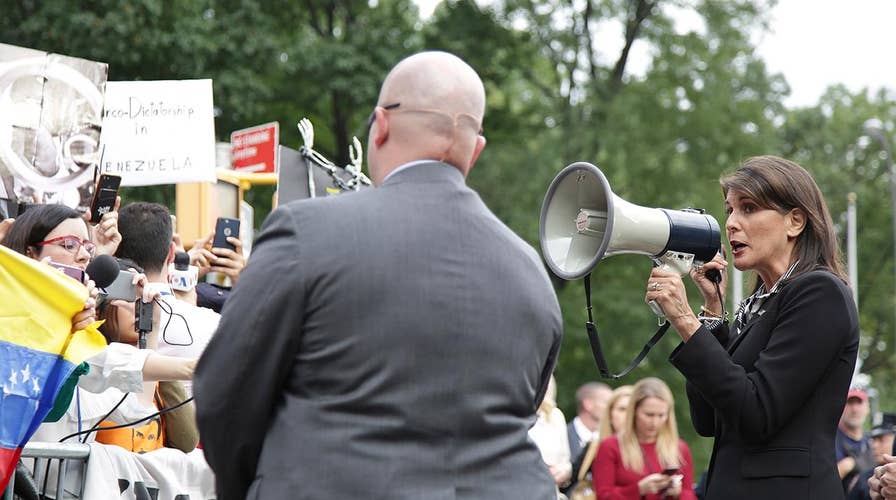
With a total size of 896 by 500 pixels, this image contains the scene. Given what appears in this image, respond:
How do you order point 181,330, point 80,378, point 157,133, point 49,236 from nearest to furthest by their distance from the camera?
point 80,378
point 49,236
point 181,330
point 157,133

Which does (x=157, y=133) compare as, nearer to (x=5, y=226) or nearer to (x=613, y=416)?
(x=5, y=226)

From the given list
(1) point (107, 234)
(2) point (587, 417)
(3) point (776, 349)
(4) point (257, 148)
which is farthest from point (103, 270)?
(2) point (587, 417)

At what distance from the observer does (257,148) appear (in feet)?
31.6

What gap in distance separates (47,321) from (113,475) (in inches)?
26.6

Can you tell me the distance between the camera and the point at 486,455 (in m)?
2.85

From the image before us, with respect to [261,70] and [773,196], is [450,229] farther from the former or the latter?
[261,70]

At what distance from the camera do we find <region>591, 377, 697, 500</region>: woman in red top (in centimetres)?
877

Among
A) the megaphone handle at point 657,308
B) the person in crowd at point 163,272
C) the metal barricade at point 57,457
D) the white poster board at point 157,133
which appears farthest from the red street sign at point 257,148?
the megaphone handle at point 657,308

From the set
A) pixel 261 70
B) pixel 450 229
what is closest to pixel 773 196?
pixel 450 229

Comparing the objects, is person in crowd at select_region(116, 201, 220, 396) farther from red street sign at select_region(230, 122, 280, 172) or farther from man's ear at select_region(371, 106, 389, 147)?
red street sign at select_region(230, 122, 280, 172)

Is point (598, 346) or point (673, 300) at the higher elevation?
point (673, 300)

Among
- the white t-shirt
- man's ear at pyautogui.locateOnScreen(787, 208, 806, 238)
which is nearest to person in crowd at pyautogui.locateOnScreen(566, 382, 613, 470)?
the white t-shirt

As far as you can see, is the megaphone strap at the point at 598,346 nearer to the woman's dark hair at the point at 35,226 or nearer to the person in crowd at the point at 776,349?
the person in crowd at the point at 776,349

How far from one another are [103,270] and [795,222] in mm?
2427
